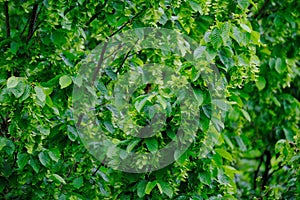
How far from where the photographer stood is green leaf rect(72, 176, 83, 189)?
8.02 feet

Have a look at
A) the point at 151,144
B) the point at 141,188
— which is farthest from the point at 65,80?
the point at 141,188

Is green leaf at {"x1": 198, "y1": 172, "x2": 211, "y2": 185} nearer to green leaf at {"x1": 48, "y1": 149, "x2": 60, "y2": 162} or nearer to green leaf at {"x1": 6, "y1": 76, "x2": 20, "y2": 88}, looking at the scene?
green leaf at {"x1": 48, "y1": 149, "x2": 60, "y2": 162}

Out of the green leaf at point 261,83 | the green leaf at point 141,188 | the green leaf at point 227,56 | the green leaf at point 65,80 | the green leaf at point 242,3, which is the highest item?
the green leaf at point 242,3

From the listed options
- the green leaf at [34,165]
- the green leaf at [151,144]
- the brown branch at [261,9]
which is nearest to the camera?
the green leaf at [151,144]

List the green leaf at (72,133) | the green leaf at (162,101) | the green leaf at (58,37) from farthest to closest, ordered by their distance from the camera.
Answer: the green leaf at (58,37) → the green leaf at (72,133) → the green leaf at (162,101)

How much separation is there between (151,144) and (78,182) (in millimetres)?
524

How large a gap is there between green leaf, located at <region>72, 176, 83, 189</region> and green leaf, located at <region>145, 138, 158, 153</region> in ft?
1.63

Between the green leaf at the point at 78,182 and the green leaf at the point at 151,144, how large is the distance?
50 cm

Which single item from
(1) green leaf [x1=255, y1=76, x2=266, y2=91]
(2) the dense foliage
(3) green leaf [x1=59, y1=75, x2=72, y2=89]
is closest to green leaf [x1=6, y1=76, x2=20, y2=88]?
(2) the dense foliage

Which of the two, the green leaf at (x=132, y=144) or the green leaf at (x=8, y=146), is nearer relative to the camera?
Answer: the green leaf at (x=132, y=144)

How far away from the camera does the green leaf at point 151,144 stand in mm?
2141

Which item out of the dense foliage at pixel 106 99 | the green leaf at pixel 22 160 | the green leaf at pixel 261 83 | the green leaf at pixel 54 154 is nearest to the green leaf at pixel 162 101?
the dense foliage at pixel 106 99

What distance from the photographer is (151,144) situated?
215 centimetres

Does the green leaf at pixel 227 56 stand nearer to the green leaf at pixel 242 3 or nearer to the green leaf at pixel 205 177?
the green leaf at pixel 242 3
